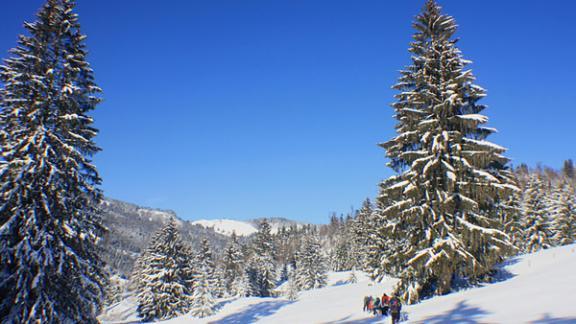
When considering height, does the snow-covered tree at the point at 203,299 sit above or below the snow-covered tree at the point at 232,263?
below

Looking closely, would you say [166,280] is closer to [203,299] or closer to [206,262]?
[206,262]

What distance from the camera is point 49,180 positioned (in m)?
16.8

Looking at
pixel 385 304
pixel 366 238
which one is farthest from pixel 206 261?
pixel 385 304

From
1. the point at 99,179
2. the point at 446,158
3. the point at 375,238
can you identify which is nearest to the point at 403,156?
the point at 446,158

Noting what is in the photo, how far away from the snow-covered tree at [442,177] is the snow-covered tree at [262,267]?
4840cm

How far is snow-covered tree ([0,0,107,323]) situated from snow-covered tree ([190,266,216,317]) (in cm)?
2344

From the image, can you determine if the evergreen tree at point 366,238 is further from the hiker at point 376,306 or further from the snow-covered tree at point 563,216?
the hiker at point 376,306

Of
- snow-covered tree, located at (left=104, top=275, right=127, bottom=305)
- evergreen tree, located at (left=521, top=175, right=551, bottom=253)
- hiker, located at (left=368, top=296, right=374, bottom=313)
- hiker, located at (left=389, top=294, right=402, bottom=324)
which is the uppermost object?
evergreen tree, located at (left=521, top=175, right=551, bottom=253)

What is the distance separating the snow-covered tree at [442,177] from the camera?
19.0 m

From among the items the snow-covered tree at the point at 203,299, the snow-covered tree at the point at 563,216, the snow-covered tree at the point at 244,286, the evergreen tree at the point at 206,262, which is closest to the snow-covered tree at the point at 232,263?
the snow-covered tree at the point at 244,286

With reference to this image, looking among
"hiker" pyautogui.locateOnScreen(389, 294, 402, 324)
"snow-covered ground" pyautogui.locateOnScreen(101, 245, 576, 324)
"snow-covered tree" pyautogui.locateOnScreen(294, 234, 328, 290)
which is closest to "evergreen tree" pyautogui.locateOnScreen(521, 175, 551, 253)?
"snow-covered ground" pyautogui.locateOnScreen(101, 245, 576, 324)

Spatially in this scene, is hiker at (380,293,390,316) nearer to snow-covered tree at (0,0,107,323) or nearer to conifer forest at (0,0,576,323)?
conifer forest at (0,0,576,323)

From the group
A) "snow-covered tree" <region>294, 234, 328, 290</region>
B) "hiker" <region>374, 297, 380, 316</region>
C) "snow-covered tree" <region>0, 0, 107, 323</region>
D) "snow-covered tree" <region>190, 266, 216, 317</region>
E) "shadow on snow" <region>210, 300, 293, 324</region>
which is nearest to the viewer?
"snow-covered tree" <region>0, 0, 107, 323</region>

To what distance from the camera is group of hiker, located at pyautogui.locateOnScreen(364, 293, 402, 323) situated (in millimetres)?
16391
